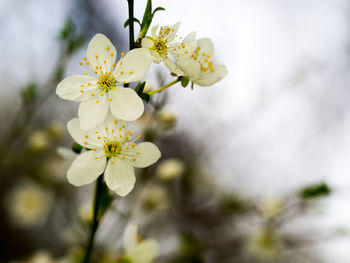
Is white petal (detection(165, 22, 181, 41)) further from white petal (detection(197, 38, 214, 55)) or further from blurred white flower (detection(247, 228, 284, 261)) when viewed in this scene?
blurred white flower (detection(247, 228, 284, 261))

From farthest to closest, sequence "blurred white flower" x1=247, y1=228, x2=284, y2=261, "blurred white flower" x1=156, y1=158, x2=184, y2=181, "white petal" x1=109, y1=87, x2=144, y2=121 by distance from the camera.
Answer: "blurred white flower" x1=247, y1=228, x2=284, y2=261 → "blurred white flower" x1=156, y1=158, x2=184, y2=181 → "white petal" x1=109, y1=87, x2=144, y2=121

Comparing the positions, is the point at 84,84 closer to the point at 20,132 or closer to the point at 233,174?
the point at 20,132

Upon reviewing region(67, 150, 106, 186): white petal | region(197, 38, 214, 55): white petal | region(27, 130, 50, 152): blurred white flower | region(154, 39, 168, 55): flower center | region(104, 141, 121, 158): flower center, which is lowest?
region(67, 150, 106, 186): white petal

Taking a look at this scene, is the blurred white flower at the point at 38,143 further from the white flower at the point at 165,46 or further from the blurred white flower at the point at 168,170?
the white flower at the point at 165,46

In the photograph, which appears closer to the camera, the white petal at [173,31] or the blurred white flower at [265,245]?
the white petal at [173,31]

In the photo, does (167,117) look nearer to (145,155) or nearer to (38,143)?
(145,155)

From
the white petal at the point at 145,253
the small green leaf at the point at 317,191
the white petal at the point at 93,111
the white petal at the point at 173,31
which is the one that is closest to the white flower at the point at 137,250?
the white petal at the point at 145,253

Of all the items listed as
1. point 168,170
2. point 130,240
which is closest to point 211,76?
point 130,240

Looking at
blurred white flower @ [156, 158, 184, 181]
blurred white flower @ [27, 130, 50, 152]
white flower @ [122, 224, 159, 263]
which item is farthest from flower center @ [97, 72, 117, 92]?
blurred white flower @ [27, 130, 50, 152]
